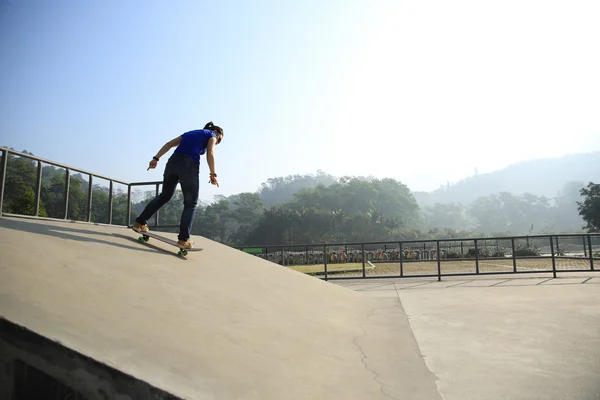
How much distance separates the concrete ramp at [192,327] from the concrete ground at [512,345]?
0.87 ft

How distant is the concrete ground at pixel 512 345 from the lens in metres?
2.19

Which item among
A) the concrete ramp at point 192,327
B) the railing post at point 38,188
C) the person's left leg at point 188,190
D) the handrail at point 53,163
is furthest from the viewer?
the railing post at point 38,188

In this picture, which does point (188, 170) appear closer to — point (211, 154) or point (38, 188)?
point (211, 154)

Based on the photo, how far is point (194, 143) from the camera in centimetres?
404

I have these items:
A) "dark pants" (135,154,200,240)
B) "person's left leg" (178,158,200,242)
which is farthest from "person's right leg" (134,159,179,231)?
"person's left leg" (178,158,200,242)

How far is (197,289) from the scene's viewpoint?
9.57ft

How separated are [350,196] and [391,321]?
9416 centimetres

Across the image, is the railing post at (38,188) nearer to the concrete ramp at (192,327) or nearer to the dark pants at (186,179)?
the concrete ramp at (192,327)

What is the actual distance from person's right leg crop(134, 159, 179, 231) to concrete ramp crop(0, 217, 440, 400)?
0.56 meters

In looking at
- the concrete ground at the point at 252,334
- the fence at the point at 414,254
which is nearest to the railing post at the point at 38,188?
the fence at the point at 414,254

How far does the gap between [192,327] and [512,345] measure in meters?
2.69

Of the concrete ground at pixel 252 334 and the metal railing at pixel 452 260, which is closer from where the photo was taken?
the concrete ground at pixel 252 334

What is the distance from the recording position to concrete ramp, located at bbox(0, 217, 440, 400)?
5.42ft

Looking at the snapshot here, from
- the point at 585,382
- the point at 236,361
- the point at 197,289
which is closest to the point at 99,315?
the point at 236,361
